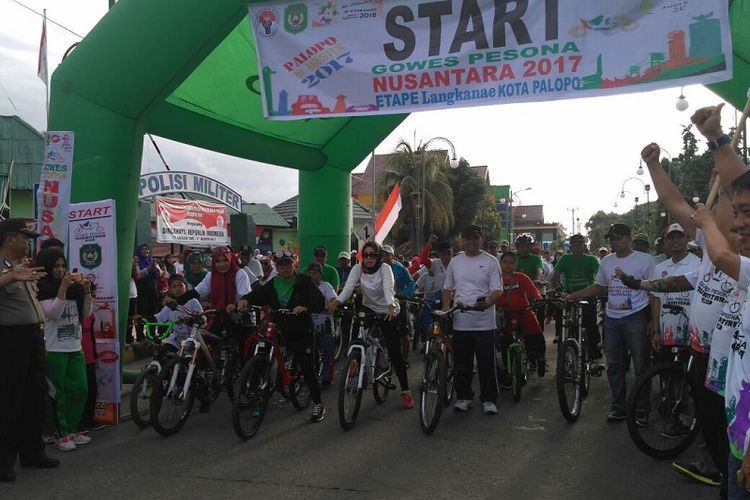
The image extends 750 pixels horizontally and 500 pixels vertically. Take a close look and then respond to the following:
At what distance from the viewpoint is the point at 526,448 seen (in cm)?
543

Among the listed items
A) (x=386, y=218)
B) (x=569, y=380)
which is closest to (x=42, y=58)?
(x=386, y=218)

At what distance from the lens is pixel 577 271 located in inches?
350

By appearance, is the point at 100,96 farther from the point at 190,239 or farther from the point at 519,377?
the point at 190,239

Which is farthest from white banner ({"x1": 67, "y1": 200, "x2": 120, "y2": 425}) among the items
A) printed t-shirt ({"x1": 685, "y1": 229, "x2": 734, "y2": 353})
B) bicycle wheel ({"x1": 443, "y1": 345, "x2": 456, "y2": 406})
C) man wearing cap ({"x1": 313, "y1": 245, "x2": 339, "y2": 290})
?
printed t-shirt ({"x1": 685, "y1": 229, "x2": 734, "y2": 353})

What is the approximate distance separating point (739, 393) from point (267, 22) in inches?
210

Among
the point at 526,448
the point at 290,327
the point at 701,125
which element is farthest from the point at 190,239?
the point at 701,125

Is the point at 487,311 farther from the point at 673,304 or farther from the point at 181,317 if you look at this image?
the point at 181,317

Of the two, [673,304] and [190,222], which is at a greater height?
[190,222]

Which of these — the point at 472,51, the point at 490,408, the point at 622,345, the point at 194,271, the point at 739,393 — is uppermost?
the point at 472,51

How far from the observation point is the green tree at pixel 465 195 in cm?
4319

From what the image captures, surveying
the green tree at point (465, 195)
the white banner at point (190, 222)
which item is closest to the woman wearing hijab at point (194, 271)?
the white banner at point (190, 222)

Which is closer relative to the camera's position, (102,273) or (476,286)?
(102,273)

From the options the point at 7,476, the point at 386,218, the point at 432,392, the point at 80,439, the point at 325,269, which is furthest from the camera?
the point at 386,218

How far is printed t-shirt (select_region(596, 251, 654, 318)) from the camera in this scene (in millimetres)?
6148
